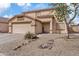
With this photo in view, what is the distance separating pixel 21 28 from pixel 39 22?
0.48 metres

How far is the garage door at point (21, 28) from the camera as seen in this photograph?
3.56 m

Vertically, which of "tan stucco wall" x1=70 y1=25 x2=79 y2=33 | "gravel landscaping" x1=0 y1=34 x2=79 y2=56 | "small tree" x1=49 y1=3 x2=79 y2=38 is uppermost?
"small tree" x1=49 y1=3 x2=79 y2=38

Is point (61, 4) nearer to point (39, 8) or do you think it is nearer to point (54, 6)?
point (54, 6)

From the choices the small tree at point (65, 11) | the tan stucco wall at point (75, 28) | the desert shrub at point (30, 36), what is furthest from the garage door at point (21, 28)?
the tan stucco wall at point (75, 28)

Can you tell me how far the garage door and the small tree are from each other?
0.73m

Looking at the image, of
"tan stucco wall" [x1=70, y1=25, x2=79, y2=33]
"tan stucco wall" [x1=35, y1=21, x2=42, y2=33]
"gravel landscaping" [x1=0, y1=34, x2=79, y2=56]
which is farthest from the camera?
"tan stucco wall" [x1=35, y1=21, x2=42, y2=33]

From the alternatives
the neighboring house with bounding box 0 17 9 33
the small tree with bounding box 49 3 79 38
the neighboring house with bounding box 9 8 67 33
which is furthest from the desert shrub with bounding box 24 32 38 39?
the small tree with bounding box 49 3 79 38

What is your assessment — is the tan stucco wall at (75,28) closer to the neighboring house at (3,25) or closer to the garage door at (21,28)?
the garage door at (21,28)

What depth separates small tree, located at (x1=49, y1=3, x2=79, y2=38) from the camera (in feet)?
11.0

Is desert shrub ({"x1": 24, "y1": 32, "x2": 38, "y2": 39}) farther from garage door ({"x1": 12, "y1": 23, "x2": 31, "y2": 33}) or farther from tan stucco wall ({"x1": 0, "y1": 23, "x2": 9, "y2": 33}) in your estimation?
tan stucco wall ({"x1": 0, "y1": 23, "x2": 9, "y2": 33})

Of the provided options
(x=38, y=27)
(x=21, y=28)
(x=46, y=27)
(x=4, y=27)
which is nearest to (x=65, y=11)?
(x=46, y=27)

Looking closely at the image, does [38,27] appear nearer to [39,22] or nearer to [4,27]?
[39,22]

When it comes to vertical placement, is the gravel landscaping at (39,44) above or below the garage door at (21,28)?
below

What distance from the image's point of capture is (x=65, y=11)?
3389 millimetres
